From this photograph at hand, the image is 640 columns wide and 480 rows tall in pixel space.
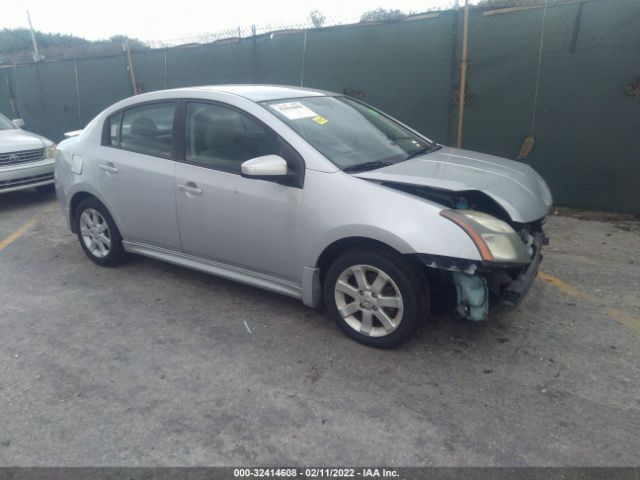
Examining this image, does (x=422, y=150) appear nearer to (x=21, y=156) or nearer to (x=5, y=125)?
(x=21, y=156)

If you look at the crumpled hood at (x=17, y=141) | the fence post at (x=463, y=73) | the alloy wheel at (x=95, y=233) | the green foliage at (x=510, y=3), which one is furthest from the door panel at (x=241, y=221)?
the crumpled hood at (x=17, y=141)

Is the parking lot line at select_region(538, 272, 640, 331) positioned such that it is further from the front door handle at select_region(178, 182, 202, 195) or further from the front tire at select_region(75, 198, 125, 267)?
the front tire at select_region(75, 198, 125, 267)

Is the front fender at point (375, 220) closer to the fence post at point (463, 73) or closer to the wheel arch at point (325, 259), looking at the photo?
the wheel arch at point (325, 259)

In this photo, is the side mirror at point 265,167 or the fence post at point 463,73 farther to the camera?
the fence post at point 463,73

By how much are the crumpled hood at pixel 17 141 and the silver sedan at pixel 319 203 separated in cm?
353

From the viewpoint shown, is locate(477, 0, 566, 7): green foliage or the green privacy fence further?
locate(477, 0, 566, 7): green foliage

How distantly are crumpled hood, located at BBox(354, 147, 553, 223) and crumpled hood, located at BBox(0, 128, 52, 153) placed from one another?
6.19 meters

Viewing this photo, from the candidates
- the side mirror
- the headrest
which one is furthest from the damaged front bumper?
the headrest

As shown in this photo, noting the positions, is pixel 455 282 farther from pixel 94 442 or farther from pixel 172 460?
pixel 94 442

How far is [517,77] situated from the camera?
19.8 feet

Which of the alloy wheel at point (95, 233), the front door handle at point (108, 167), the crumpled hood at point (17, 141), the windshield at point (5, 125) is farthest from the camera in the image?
the windshield at point (5, 125)

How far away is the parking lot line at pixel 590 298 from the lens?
3514mm

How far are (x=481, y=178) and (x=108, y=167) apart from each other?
3.10 metres

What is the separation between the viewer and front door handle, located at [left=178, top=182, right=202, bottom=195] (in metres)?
3.74
